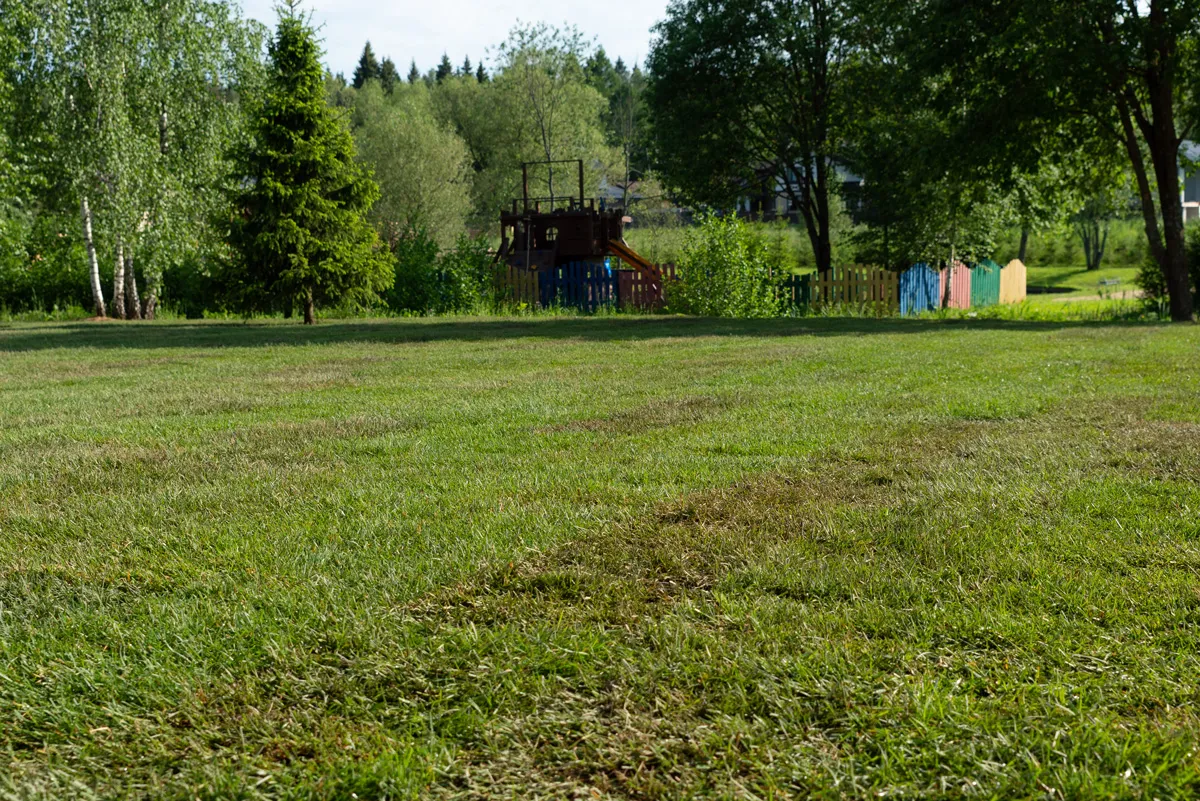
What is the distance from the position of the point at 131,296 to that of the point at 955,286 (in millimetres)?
24255

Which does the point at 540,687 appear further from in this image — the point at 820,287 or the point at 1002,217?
the point at 1002,217

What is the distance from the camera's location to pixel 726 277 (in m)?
20.8

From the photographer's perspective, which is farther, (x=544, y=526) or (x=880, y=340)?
(x=880, y=340)

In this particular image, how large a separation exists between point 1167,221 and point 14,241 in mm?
24598

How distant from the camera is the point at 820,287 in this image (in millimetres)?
22953

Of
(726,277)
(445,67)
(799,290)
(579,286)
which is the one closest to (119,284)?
(579,286)

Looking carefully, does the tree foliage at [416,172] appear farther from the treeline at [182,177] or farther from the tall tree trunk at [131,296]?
the tall tree trunk at [131,296]

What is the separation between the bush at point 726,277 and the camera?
20.8m

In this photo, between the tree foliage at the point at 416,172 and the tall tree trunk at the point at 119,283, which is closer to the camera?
the tall tree trunk at the point at 119,283

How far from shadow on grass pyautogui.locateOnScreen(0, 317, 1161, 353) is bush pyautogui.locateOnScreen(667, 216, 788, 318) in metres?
2.40

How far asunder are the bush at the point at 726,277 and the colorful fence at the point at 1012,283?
1759 cm

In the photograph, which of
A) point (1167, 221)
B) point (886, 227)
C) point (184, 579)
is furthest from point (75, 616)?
point (886, 227)

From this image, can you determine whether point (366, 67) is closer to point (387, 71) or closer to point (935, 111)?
point (387, 71)

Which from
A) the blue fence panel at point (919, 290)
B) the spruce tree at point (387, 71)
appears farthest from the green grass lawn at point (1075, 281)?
the spruce tree at point (387, 71)
